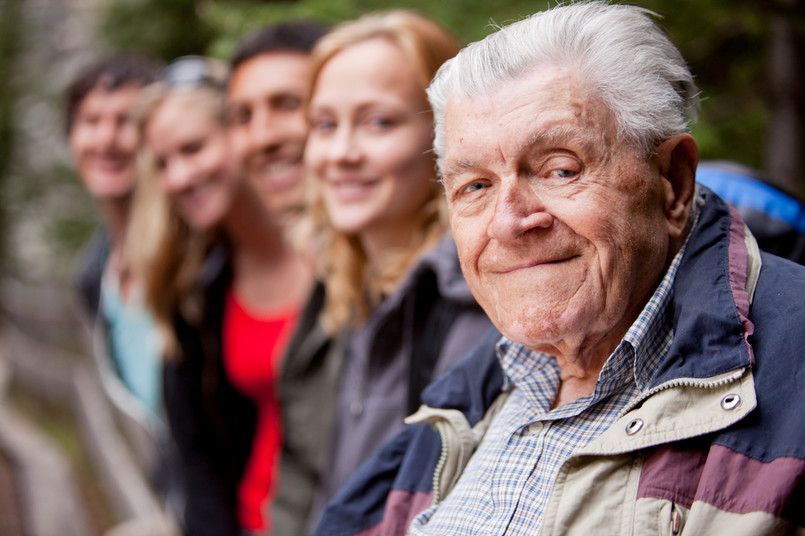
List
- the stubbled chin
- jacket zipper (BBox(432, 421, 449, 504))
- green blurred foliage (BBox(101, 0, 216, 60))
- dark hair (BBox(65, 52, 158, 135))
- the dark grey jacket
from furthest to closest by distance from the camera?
green blurred foliage (BBox(101, 0, 216, 60)), dark hair (BBox(65, 52, 158, 135)), the stubbled chin, the dark grey jacket, jacket zipper (BBox(432, 421, 449, 504))

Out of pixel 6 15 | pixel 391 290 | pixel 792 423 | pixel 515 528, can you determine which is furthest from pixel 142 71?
pixel 6 15


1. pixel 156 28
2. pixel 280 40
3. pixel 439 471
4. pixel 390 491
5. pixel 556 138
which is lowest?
pixel 156 28

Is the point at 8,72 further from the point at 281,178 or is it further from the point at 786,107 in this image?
the point at 786,107

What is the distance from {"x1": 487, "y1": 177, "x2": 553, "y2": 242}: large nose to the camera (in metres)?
1.51

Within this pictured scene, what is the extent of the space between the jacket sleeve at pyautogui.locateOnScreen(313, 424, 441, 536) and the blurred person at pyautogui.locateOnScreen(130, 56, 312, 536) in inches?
61.4

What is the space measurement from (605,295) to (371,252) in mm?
1420

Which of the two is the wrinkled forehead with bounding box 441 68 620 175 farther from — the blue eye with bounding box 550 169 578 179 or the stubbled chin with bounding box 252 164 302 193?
the stubbled chin with bounding box 252 164 302 193

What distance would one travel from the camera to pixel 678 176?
158 cm

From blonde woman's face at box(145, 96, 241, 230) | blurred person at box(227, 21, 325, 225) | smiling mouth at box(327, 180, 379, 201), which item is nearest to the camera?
smiling mouth at box(327, 180, 379, 201)

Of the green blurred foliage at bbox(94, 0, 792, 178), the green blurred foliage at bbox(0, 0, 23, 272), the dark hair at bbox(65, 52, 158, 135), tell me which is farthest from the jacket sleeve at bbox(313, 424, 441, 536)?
the green blurred foliage at bbox(0, 0, 23, 272)

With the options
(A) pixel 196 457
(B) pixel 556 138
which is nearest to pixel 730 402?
(B) pixel 556 138

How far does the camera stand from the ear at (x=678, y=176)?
1.54 m

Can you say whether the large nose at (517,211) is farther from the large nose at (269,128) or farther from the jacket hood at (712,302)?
the large nose at (269,128)

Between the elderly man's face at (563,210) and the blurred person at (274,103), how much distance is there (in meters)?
1.84
